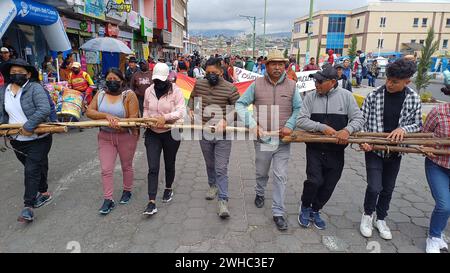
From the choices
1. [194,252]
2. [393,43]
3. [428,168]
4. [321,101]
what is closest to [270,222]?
[194,252]

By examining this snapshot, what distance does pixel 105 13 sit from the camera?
50.8ft

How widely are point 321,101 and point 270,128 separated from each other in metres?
0.63

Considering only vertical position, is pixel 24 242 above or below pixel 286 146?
below

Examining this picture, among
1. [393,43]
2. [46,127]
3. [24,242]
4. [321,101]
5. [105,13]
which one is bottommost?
[24,242]

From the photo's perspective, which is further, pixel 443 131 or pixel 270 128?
pixel 270 128

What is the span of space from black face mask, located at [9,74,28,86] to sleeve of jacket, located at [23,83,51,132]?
9 centimetres

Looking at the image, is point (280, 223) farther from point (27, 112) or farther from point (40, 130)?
point (27, 112)

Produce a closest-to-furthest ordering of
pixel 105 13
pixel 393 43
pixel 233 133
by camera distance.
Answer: pixel 233 133
pixel 105 13
pixel 393 43

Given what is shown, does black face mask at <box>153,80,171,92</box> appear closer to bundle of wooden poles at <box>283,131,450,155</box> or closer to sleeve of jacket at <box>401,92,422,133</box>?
bundle of wooden poles at <box>283,131,450,155</box>

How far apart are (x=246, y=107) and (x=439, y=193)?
212 centimetres

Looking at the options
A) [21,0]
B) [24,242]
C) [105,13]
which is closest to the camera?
[24,242]

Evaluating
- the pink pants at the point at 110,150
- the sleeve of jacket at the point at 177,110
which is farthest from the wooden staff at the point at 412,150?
the pink pants at the point at 110,150

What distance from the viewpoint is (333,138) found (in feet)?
10.2

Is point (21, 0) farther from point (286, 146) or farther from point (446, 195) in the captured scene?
point (446, 195)
